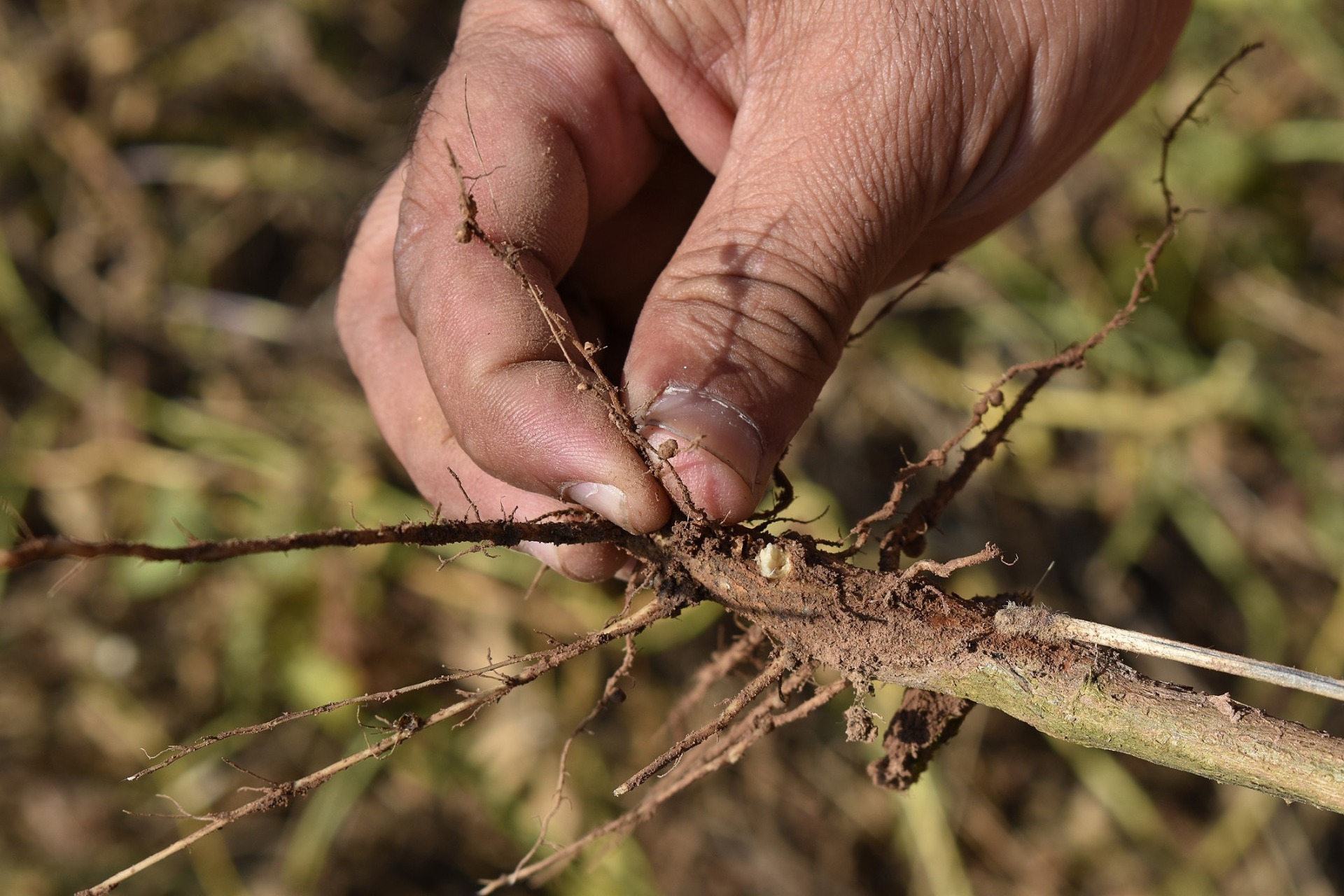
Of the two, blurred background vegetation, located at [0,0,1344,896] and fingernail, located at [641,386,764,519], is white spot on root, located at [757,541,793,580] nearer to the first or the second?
fingernail, located at [641,386,764,519]

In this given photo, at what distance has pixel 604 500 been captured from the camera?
139cm

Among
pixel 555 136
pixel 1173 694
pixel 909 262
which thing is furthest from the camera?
pixel 909 262

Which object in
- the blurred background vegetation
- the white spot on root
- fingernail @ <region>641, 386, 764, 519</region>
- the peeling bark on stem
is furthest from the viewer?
the blurred background vegetation

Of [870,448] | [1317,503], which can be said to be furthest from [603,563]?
[1317,503]

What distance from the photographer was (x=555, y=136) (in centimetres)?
164

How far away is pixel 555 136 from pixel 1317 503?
2.59 metres

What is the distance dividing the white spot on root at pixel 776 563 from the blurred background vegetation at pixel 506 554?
1219 millimetres

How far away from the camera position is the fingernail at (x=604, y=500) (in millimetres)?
1381

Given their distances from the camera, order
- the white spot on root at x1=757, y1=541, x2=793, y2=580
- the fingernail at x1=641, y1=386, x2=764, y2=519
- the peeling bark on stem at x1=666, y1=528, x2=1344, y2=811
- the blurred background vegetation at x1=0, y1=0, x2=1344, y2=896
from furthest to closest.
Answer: the blurred background vegetation at x1=0, y1=0, x2=1344, y2=896
the white spot on root at x1=757, y1=541, x2=793, y2=580
the fingernail at x1=641, y1=386, x2=764, y2=519
the peeling bark on stem at x1=666, y1=528, x2=1344, y2=811

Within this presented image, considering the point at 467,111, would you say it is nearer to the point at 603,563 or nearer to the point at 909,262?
the point at 603,563

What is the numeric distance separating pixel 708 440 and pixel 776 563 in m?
0.25

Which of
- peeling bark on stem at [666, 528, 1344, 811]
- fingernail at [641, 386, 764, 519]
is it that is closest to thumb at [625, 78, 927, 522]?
fingernail at [641, 386, 764, 519]

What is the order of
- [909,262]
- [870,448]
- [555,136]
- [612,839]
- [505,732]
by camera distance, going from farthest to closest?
[870,448] → [505,732] → [612,839] → [909,262] → [555,136]

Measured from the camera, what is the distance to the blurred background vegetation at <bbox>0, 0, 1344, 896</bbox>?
2738 mm
